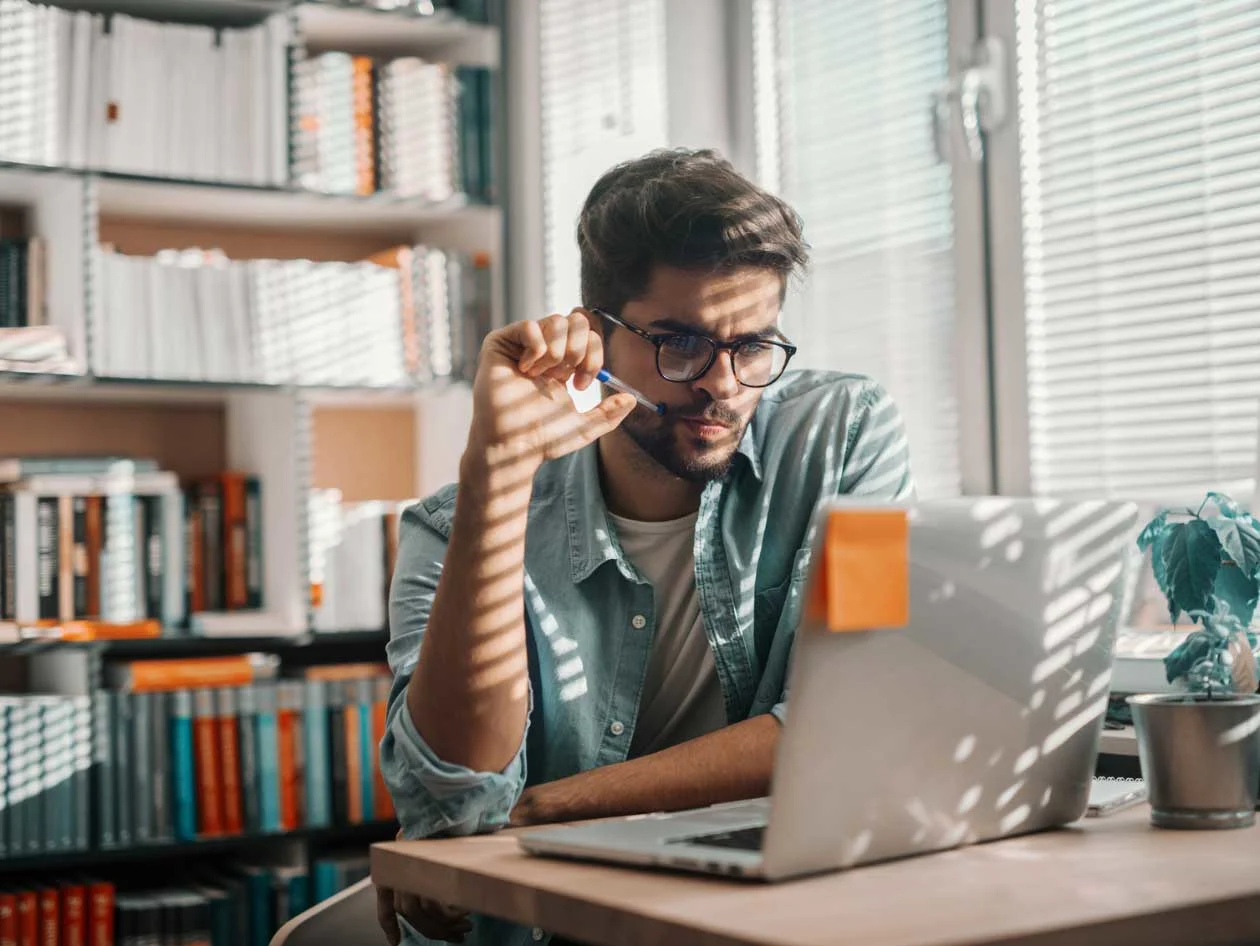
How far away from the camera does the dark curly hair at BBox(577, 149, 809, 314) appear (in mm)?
1638

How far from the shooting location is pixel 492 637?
1.34m

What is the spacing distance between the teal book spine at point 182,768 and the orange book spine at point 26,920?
26cm

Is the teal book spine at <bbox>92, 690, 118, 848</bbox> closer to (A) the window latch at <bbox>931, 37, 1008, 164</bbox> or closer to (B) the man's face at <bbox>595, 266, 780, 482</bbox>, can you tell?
(B) the man's face at <bbox>595, 266, 780, 482</bbox>

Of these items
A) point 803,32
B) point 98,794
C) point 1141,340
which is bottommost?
point 98,794

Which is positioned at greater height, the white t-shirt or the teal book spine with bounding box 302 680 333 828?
the white t-shirt

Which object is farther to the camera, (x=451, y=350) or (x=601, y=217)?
(x=451, y=350)

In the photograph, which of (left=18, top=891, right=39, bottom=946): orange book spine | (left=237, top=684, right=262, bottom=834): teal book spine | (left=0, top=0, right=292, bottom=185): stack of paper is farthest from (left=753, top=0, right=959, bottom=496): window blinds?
(left=18, top=891, right=39, bottom=946): orange book spine

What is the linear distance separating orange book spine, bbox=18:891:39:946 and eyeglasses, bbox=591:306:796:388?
1.60m

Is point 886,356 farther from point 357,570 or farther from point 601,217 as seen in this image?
point 357,570

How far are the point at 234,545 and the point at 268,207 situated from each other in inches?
27.4

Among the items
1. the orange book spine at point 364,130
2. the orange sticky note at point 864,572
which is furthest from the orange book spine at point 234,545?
the orange sticky note at point 864,572

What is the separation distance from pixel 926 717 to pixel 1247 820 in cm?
33

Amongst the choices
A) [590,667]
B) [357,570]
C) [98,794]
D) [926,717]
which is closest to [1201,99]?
[590,667]

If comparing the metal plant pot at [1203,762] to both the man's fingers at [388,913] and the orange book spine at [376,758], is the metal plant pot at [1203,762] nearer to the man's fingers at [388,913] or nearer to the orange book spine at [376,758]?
the man's fingers at [388,913]
